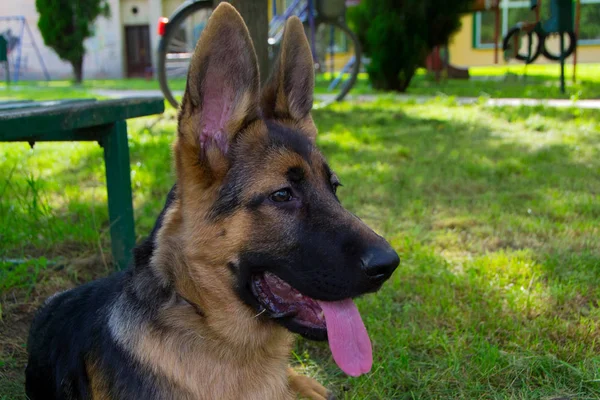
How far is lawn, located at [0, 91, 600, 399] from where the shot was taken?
305cm

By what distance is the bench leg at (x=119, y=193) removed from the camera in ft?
12.8

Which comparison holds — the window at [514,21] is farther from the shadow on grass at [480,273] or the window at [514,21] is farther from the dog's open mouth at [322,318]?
the dog's open mouth at [322,318]

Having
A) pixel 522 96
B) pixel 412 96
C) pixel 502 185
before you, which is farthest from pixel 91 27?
pixel 502 185

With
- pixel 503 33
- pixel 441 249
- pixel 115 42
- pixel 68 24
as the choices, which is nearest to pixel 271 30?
pixel 441 249

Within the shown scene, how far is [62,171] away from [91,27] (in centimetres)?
2452

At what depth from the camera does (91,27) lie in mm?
28734

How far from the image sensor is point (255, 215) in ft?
8.02

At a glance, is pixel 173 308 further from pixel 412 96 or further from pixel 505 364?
pixel 412 96

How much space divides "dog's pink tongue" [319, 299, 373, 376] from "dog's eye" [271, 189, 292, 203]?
444 mm

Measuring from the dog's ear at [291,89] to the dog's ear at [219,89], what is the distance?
0.82 feet

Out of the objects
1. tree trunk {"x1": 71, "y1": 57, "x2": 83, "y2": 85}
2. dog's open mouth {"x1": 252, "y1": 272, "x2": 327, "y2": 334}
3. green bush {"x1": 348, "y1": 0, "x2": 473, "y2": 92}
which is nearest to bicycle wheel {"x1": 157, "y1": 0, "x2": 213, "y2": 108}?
green bush {"x1": 348, "y1": 0, "x2": 473, "y2": 92}

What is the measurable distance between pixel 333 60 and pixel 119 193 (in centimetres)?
1483

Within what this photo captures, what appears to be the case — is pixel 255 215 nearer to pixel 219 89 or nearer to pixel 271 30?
pixel 219 89

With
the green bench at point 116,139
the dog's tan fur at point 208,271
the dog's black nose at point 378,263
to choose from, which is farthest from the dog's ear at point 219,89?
the green bench at point 116,139
